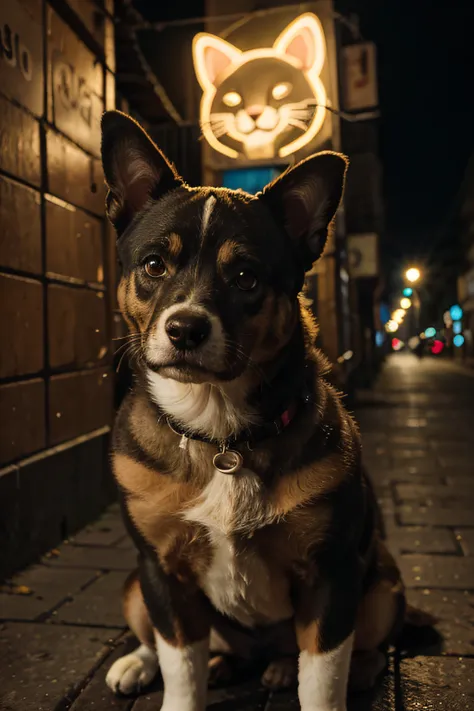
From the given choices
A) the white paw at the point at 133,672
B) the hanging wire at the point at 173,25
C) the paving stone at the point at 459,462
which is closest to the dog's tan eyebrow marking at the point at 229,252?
the white paw at the point at 133,672

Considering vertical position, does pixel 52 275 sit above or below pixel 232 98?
below

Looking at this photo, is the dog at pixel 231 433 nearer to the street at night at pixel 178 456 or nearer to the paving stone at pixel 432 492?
the street at night at pixel 178 456

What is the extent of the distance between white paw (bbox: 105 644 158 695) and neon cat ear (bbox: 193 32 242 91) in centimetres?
518

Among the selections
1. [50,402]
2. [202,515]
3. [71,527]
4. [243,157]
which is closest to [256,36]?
[243,157]

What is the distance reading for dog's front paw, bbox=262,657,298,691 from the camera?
2.29m

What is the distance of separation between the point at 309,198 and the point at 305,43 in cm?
492

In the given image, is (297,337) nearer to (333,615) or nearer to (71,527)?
(333,615)

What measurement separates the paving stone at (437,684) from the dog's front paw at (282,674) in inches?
15.7

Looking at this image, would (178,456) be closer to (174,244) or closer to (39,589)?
(174,244)

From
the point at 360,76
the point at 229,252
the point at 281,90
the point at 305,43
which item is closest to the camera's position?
the point at 229,252

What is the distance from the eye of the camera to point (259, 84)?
6.05 m

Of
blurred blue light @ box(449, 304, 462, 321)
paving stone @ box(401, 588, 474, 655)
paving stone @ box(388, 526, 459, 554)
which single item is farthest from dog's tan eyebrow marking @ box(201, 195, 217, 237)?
blurred blue light @ box(449, 304, 462, 321)

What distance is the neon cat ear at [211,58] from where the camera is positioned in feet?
19.2

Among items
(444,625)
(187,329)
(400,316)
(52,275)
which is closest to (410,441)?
(444,625)
